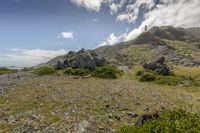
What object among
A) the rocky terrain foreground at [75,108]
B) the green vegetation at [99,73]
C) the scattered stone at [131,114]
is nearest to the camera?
the rocky terrain foreground at [75,108]

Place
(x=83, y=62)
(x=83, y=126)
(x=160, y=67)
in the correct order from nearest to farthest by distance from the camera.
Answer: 1. (x=83, y=126)
2. (x=83, y=62)
3. (x=160, y=67)

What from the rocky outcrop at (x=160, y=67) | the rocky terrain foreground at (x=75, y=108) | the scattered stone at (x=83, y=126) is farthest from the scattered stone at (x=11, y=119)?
the rocky outcrop at (x=160, y=67)

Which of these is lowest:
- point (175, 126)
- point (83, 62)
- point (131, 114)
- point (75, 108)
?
point (131, 114)

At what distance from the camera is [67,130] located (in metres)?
17.9

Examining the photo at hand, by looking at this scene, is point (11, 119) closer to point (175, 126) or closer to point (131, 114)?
point (131, 114)

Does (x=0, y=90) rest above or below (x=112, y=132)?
above

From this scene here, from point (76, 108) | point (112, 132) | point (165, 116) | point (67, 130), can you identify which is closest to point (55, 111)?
point (76, 108)

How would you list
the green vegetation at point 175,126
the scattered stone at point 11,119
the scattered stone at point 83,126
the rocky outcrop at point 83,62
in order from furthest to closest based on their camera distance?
the rocky outcrop at point 83,62
the scattered stone at point 11,119
the scattered stone at point 83,126
the green vegetation at point 175,126

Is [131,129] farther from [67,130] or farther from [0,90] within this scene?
[0,90]

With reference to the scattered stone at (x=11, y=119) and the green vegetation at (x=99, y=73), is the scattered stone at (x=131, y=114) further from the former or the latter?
the green vegetation at (x=99, y=73)

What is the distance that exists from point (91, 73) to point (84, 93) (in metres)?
22.5

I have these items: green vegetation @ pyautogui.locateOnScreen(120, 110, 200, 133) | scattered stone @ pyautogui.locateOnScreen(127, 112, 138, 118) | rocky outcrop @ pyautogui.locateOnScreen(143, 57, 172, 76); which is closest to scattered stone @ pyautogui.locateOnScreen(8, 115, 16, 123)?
scattered stone @ pyautogui.locateOnScreen(127, 112, 138, 118)

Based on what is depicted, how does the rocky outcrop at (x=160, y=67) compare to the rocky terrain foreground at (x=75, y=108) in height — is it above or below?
above

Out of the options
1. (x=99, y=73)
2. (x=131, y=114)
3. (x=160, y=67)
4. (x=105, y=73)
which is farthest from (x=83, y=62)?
(x=131, y=114)
